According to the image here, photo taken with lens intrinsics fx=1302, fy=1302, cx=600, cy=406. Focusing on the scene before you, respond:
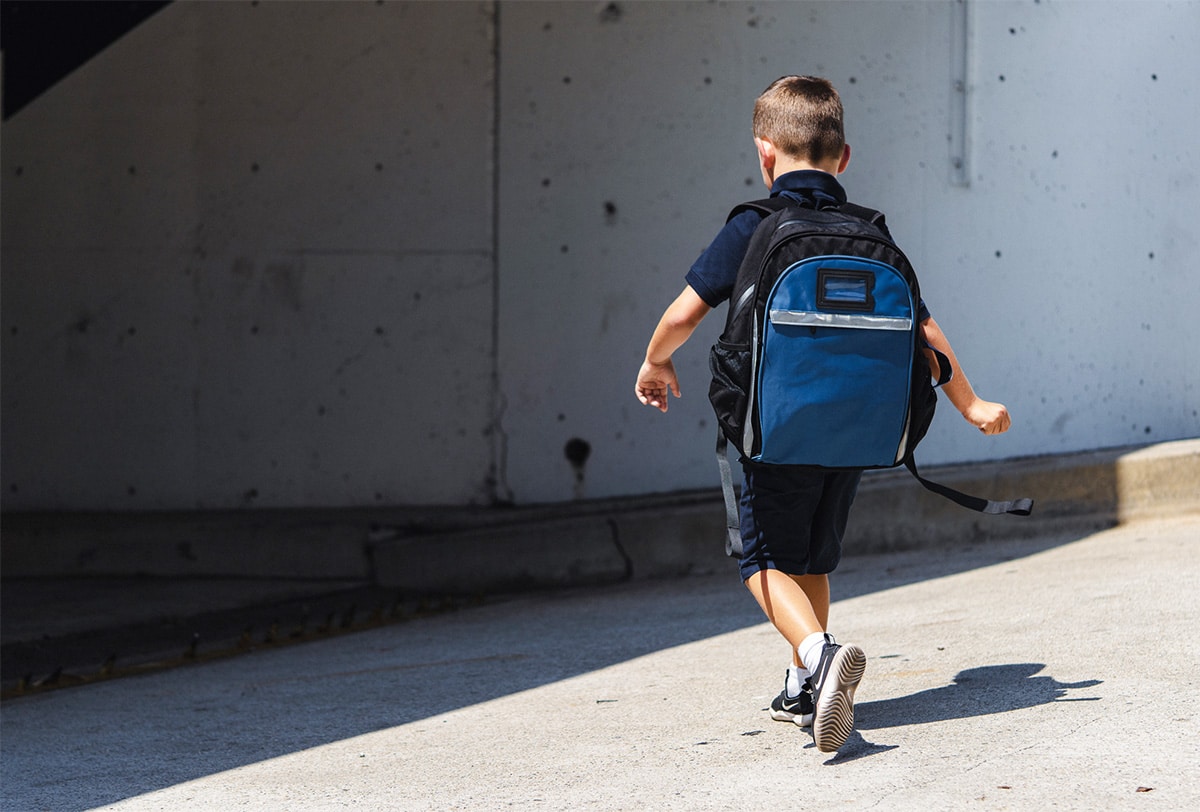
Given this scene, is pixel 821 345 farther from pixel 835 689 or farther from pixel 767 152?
pixel 835 689

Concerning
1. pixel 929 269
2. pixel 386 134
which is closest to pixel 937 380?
pixel 929 269

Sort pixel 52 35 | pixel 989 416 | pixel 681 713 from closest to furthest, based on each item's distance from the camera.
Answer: pixel 989 416 < pixel 681 713 < pixel 52 35

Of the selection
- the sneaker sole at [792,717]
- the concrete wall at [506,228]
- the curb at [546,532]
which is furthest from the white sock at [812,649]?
the concrete wall at [506,228]

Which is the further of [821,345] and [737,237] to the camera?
[737,237]

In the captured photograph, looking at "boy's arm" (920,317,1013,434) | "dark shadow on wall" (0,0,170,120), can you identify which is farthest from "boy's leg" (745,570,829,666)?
"dark shadow on wall" (0,0,170,120)

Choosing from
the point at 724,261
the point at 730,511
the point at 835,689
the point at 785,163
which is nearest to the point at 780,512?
the point at 730,511

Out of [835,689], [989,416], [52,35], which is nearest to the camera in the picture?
[835,689]

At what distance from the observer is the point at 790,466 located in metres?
2.71

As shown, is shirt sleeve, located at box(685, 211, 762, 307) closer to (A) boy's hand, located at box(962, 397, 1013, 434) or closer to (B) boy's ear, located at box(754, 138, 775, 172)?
(B) boy's ear, located at box(754, 138, 775, 172)

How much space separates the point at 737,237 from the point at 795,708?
3.56 feet

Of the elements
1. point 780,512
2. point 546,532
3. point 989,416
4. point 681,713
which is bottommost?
point 681,713

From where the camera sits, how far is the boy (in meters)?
2.78

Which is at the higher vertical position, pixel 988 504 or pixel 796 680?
pixel 988 504

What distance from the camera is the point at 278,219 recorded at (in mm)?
6957
